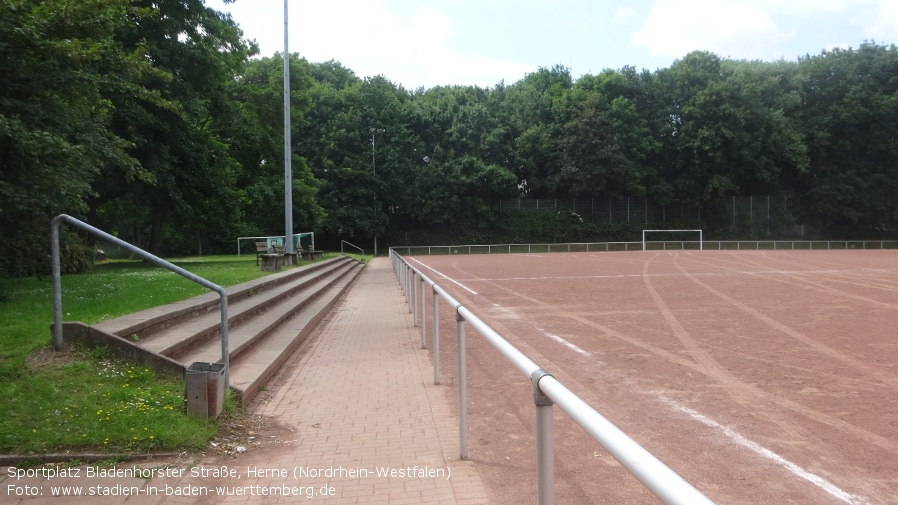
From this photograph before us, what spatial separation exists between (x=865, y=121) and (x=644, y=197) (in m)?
20.7

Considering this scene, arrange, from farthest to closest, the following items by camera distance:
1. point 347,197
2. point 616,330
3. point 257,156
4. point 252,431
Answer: point 347,197, point 257,156, point 616,330, point 252,431

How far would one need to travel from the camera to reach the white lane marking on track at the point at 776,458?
3777mm

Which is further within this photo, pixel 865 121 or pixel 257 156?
pixel 865 121

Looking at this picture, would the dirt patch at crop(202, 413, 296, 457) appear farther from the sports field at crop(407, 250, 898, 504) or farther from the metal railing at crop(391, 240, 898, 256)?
the metal railing at crop(391, 240, 898, 256)

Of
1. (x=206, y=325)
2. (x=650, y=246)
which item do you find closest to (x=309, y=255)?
(x=206, y=325)

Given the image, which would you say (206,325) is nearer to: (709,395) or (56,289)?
(56,289)

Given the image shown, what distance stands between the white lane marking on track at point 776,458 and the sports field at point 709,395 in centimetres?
1

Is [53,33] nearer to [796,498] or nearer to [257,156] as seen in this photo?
[796,498]

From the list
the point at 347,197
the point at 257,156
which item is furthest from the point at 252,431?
the point at 347,197

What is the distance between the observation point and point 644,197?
60.6 m

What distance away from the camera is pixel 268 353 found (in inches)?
314

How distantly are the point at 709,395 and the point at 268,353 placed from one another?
5072 millimetres

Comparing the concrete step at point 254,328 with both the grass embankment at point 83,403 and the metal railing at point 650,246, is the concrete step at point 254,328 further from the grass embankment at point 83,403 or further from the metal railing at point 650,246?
the metal railing at point 650,246

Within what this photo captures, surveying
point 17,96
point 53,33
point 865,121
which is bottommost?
point 17,96
